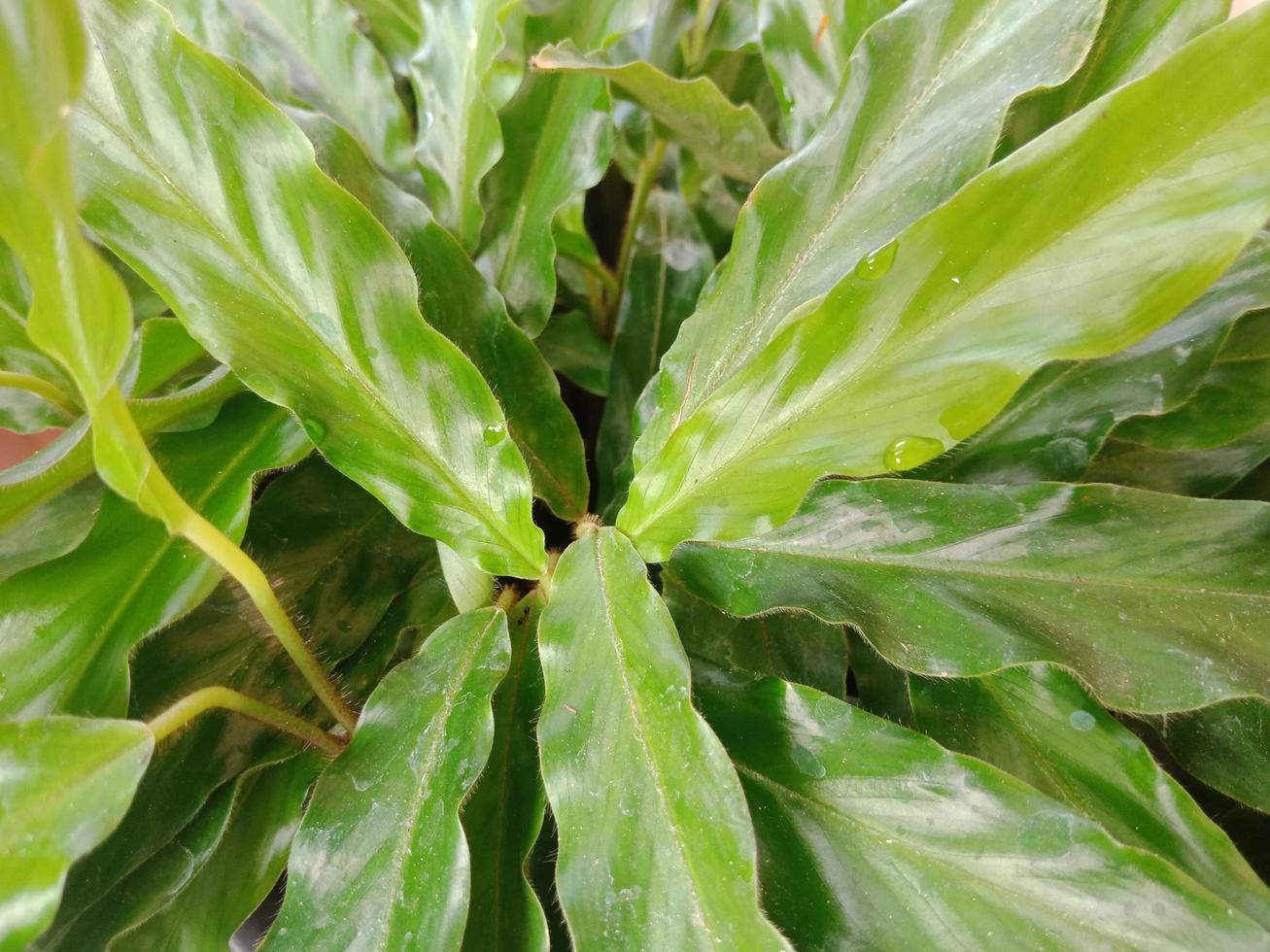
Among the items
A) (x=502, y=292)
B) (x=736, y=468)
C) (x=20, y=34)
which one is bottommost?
(x=736, y=468)

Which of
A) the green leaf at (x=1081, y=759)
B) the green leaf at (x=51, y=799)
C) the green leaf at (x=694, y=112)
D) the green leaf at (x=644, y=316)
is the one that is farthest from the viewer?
the green leaf at (x=644, y=316)

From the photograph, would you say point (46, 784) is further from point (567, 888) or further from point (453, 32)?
point (453, 32)

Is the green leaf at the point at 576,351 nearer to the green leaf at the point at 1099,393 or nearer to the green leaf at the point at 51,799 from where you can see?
the green leaf at the point at 1099,393

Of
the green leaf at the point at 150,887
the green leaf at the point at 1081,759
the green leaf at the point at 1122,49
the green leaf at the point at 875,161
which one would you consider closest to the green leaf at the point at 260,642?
the green leaf at the point at 150,887

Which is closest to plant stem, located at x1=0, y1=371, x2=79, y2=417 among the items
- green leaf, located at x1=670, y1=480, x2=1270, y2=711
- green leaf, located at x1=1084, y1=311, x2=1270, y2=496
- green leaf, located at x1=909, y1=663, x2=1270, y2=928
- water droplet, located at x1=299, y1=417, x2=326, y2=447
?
water droplet, located at x1=299, y1=417, x2=326, y2=447

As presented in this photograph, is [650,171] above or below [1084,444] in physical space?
above

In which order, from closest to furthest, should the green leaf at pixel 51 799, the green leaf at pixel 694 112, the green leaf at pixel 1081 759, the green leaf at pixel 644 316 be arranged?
the green leaf at pixel 51 799 → the green leaf at pixel 1081 759 → the green leaf at pixel 694 112 → the green leaf at pixel 644 316

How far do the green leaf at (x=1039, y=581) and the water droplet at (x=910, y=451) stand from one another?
0.13 meters

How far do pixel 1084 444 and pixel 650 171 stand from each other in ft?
1.32

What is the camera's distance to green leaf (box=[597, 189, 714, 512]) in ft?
1.88

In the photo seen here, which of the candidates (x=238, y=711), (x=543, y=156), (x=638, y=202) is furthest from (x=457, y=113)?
(x=238, y=711)

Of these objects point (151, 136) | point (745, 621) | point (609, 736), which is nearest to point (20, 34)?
point (151, 136)

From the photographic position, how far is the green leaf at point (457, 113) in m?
0.48

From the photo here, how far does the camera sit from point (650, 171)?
65cm
